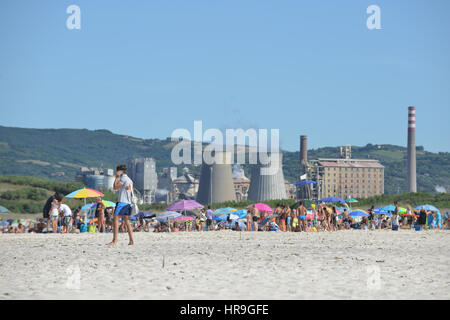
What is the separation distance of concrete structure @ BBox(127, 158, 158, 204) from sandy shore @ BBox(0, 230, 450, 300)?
125251mm

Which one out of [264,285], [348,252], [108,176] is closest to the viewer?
[264,285]

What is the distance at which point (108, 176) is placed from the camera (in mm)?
138625

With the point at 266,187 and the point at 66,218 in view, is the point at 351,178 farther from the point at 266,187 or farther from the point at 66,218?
the point at 66,218

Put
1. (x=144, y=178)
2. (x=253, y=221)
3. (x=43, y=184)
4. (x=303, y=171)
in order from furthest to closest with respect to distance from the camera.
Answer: (x=144, y=178)
(x=303, y=171)
(x=43, y=184)
(x=253, y=221)

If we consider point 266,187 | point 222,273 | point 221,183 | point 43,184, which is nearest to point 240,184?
point 43,184

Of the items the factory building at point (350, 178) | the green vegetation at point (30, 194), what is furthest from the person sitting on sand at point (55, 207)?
the factory building at point (350, 178)

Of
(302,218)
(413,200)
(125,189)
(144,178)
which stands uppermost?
(125,189)

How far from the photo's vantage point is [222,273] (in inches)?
331

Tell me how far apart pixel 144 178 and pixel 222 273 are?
13141cm

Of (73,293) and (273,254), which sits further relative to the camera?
(273,254)

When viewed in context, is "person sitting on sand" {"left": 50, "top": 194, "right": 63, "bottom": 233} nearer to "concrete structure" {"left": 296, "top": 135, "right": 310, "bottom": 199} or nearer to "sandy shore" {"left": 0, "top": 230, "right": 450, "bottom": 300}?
"sandy shore" {"left": 0, "top": 230, "right": 450, "bottom": 300}
